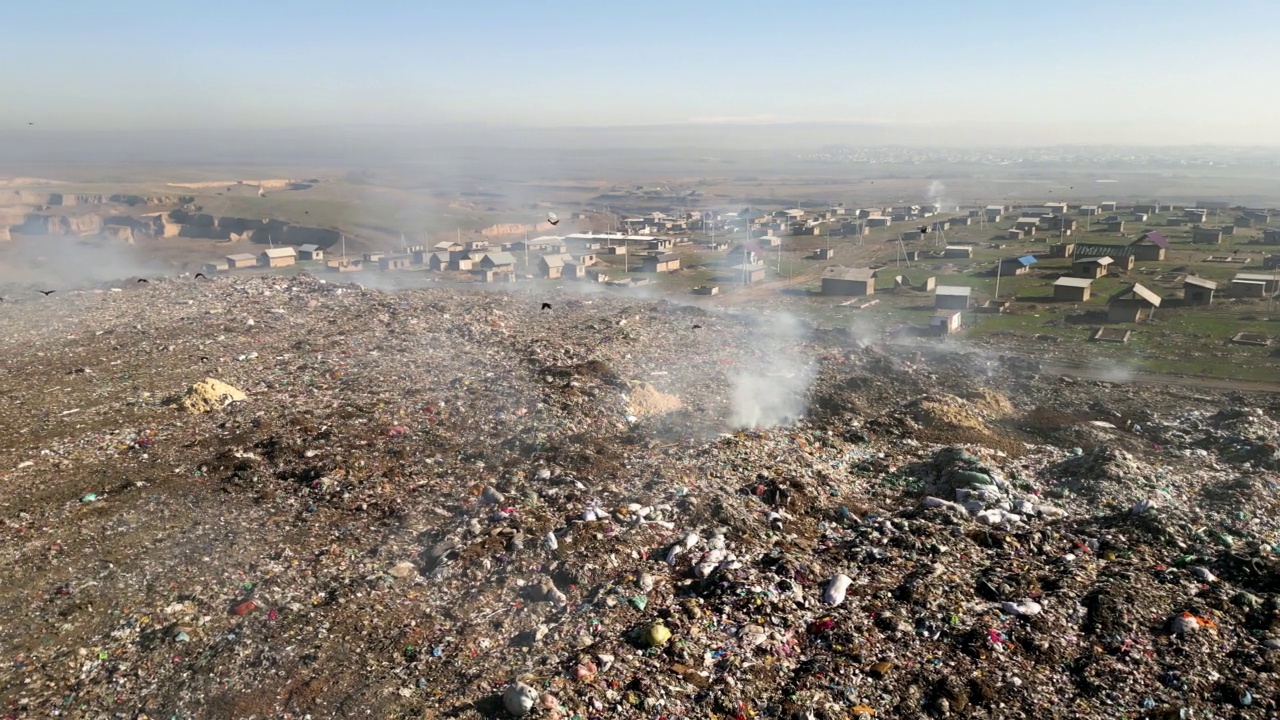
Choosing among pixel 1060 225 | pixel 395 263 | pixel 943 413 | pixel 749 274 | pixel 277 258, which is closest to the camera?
pixel 943 413

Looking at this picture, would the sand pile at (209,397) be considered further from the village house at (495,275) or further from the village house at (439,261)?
the village house at (439,261)

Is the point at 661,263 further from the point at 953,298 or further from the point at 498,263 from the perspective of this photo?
the point at 953,298

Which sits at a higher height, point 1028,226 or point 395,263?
point 1028,226

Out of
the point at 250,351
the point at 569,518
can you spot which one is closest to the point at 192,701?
the point at 569,518

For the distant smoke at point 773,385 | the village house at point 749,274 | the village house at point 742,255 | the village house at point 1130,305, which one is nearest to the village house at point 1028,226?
the village house at point 742,255

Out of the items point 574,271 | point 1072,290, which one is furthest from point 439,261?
point 1072,290
